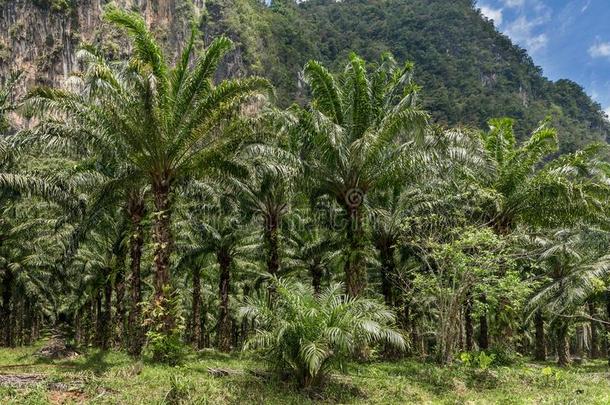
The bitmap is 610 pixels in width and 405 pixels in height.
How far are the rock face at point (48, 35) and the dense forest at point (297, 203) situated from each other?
5128 centimetres

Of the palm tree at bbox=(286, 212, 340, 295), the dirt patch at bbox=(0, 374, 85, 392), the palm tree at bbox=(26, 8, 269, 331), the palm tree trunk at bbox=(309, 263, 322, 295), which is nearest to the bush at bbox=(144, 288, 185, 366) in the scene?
the palm tree at bbox=(26, 8, 269, 331)

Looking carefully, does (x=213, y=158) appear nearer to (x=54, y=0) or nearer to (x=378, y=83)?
(x=378, y=83)

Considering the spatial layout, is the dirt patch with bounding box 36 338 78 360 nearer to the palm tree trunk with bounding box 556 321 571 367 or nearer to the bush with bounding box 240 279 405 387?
the bush with bounding box 240 279 405 387

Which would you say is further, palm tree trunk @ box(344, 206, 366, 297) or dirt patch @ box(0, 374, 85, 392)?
palm tree trunk @ box(344, 206, 366, 297)

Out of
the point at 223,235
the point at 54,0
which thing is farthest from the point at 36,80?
the point at 223,235

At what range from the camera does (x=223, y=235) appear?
2358 cm

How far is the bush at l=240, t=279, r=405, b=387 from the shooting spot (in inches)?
410

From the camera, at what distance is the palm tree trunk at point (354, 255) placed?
15.9 metres

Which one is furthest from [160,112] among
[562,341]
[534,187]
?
[562,341]

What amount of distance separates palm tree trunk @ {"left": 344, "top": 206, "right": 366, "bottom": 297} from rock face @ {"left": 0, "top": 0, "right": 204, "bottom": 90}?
2423 inches

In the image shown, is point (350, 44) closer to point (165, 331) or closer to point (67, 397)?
point (165, 331)

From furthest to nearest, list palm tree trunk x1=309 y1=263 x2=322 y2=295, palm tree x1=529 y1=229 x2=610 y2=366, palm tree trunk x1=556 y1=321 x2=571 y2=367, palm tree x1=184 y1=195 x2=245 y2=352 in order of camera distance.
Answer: palm tree trunk x1=309 y1=263 x2=322 y2=295 → palm tree trunk x1=556 y1=321 x2=571 y2=367 → palm tree x1=184 y1=195 x2=245 y2=352 → palm tree x1=529 y1=229 x2=610 y2=366

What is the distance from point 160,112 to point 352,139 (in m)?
6.15

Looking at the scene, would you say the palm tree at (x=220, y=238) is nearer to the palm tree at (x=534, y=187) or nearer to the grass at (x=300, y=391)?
the grass at (x=300, y=391)
